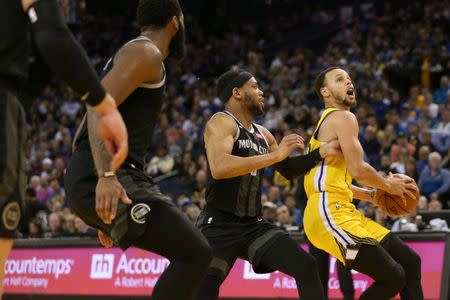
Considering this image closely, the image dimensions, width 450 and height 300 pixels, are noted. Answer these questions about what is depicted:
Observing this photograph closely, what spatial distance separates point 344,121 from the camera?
20.1 feet

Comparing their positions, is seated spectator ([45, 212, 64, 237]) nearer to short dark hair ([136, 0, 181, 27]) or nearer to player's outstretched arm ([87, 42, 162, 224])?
short dark hair ([136, 0, 181, 27])

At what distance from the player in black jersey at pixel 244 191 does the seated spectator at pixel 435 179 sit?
22.8 feet

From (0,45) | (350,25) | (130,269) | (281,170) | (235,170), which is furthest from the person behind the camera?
(350,25)

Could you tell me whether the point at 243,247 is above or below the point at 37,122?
above

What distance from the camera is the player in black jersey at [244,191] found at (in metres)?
5.62

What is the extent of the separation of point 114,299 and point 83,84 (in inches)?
331

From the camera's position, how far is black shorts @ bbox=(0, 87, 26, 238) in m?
3.25

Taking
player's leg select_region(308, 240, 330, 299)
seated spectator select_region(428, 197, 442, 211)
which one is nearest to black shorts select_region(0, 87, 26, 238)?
player's leg select_region(308, 240, 330, 299)

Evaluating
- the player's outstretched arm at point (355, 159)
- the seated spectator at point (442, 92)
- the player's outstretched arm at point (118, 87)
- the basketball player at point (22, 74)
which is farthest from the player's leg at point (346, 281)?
the seated spectator at point (442, 92)

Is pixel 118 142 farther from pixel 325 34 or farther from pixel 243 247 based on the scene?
pixel 325 34

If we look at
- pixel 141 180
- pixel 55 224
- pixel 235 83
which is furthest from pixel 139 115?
pixel 55 224

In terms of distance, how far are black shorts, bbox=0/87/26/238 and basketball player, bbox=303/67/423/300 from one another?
3.05 m

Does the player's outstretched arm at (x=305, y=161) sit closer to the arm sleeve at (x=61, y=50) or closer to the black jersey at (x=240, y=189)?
the black jersey at (x=240, y=189)

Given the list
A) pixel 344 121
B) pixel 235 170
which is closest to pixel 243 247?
pixel 235 170
